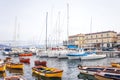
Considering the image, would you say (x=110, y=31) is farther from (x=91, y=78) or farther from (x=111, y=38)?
(x=91, y=78)

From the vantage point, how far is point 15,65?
46781 millimetres

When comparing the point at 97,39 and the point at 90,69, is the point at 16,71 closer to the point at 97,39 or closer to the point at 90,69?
the point at 90,69

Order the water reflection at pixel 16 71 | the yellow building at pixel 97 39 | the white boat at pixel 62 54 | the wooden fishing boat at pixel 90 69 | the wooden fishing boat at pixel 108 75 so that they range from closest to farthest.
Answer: the wooden fishing boat at pixel 108 75 < the wooden fishing boat at pixel 90 69 < the water reflection at pixel 16 71 < the white boat at pixel 62 54 < the yellow building at pixel 97 39

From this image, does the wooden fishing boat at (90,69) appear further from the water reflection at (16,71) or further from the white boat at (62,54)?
the white boat at (62,54)

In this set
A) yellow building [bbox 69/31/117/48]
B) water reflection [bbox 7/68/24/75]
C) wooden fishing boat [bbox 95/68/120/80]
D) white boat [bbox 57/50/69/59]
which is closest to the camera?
wooden fishing boat [bbox 95/68/120/80]

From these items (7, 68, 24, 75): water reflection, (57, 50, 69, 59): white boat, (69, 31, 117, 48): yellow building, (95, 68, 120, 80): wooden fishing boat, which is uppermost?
(69, 31, 117, 48): yellow building

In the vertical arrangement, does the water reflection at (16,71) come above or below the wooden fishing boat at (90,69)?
below

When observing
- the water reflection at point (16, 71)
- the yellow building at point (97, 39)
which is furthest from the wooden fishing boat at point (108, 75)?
the yellow building at point (97, 39)

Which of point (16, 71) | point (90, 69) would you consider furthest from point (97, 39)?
point (90, 69)

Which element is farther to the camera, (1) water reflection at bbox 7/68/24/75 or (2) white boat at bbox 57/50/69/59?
(2) white boat at bbox 57/50/69/59

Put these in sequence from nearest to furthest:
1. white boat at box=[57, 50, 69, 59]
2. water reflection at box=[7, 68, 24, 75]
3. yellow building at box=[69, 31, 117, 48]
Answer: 1. water reflection at box=[7, 68, 24, 75]
2. white boat at box=[57, 50, 69, 59]
3. yellow building at box=[69, 31, 117, 48]

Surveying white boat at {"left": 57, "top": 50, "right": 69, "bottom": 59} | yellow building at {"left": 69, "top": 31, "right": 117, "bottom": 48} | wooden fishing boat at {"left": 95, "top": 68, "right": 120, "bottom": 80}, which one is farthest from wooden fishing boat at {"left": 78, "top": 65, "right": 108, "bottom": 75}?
yellow building at {"left": 69, "top": 31, "right": 117, "bottom": 48}

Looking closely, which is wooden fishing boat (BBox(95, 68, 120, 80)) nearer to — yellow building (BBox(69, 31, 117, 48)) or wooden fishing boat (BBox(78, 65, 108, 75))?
wooden fishing boat (BBox(78, 65, 108, 75))

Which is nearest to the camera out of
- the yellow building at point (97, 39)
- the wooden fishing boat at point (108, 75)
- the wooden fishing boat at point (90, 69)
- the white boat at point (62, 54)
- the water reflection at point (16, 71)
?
the wooden fishing boat at point (108, 75)
